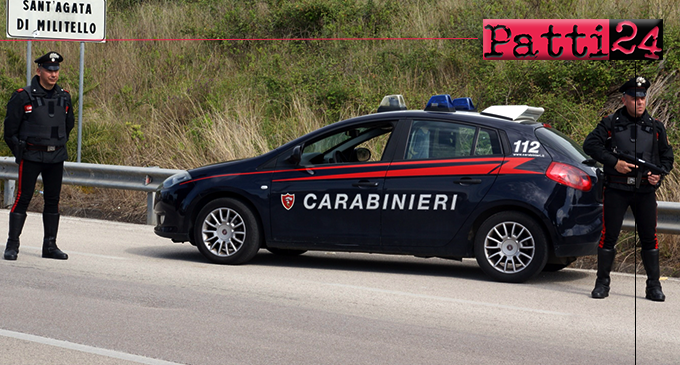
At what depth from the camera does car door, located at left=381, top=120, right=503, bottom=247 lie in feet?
26.3

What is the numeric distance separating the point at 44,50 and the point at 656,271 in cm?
1905

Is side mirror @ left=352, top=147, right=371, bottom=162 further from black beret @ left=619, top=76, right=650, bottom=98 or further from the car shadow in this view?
black beret @ left=619, top=76, right=650, bottom=98

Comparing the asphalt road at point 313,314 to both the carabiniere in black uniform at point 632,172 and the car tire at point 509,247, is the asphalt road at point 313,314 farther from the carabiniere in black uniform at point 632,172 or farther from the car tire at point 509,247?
the carabiniere in black uniform at point 632,172

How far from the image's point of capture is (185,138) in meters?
14.9

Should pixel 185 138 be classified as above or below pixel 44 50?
below

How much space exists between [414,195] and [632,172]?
198cm

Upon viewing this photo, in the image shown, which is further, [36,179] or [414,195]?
[36,179]

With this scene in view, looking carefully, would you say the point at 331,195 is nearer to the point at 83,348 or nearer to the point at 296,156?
the point at 296,156

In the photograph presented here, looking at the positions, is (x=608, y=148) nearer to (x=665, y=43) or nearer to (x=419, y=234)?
(x=419, y=234)

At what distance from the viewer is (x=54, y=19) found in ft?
48.1

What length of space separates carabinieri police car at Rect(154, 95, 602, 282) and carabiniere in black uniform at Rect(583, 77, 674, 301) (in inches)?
14.1

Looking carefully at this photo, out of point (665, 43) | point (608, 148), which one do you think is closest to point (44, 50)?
point (665, 43)

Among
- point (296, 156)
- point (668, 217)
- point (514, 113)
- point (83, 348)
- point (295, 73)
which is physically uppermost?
point (295, 73)

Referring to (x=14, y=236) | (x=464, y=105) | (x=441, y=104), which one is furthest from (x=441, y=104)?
(x=14, y=236)
